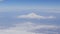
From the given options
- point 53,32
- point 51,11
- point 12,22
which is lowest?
point 53,32

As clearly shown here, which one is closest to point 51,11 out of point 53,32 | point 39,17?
point 39,17

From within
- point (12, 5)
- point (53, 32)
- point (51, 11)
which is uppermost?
point (12, 5)

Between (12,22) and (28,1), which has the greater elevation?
(28,1)

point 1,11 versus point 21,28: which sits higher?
point 1,11

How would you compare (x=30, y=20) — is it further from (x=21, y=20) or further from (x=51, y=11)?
(x=51, y=11)

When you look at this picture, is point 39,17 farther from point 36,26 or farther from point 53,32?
point 53,32

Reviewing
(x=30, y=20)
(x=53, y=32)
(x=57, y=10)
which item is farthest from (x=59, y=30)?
(x=30, y=20)
